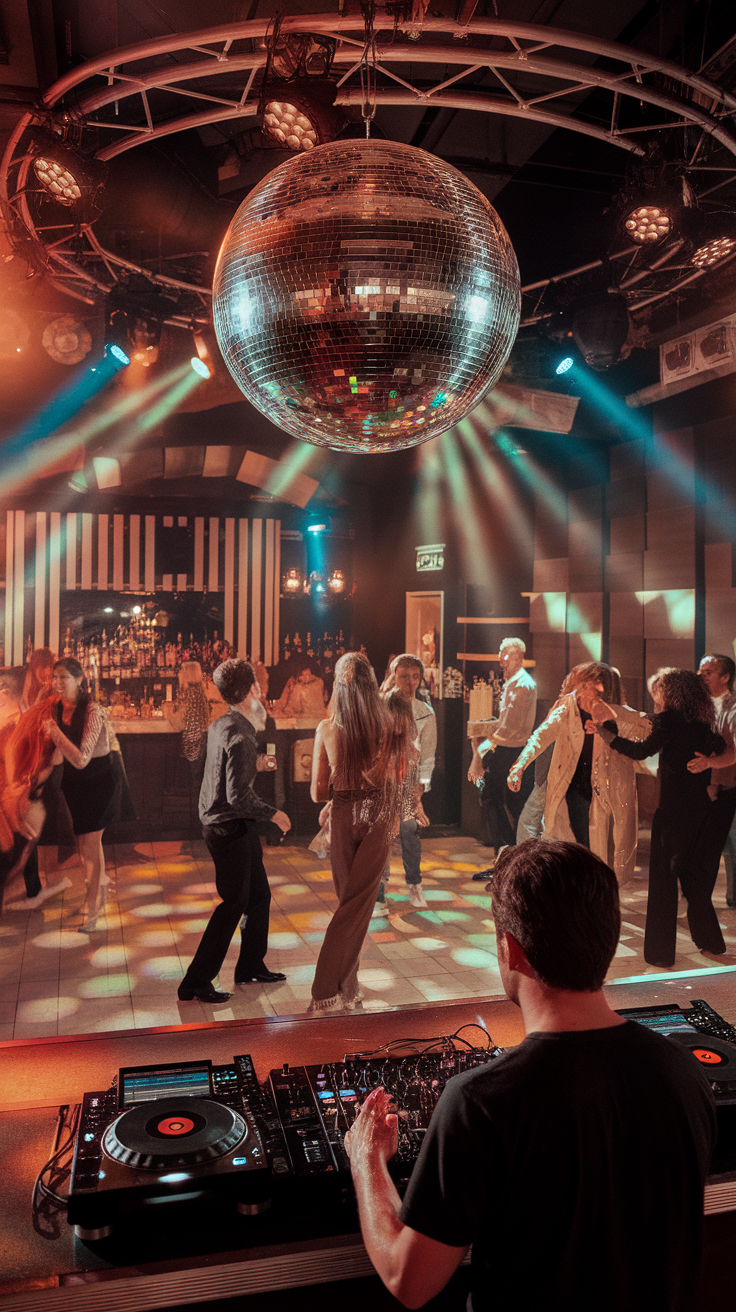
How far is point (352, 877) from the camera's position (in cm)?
Answer: 358

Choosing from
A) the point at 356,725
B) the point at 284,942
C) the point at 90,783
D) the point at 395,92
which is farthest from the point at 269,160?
the point at 284,942

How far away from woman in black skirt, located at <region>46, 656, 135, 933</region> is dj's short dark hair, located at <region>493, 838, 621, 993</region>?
3.90 metres

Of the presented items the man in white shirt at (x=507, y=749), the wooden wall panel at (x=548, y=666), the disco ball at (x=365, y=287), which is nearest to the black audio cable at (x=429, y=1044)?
the disco ball at (x=365, y=287)

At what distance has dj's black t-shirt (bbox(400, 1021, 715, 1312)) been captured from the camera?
912mm

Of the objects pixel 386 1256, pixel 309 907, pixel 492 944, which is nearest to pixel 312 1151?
pixel 386 1256

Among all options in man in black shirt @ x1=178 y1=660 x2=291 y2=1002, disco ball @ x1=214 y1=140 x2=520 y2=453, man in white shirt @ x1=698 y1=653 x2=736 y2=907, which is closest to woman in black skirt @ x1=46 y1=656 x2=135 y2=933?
man in black shirt @ x1=178 y1=660 x2=291 y2=1002

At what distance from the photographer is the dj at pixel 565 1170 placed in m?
0.91

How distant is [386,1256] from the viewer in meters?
0.95

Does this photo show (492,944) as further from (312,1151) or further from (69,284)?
(69,284)

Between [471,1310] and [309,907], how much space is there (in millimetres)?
4243

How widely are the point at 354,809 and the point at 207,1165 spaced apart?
95.1 inches

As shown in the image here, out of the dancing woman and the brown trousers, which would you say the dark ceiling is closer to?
the dancing woman

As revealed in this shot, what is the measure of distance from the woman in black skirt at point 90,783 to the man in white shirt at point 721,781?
3.02 metres

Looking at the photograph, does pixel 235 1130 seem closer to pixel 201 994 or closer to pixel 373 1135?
pixel 373 1135
